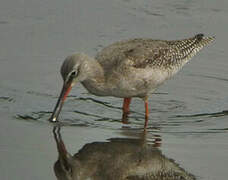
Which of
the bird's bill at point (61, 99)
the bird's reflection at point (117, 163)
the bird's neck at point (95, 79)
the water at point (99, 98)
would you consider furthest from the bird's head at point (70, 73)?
the bird's reflection at point (117, 163)

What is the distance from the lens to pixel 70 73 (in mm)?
9266

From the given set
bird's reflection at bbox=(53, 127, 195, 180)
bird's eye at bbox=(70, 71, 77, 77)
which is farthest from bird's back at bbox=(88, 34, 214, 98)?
bird's reflection at bbox=(53, 127, 195, 180)

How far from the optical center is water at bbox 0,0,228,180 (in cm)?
854

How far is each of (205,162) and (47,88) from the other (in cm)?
360

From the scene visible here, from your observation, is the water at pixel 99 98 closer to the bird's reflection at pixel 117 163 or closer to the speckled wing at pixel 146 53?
the bird's reflection at pixel 117 163

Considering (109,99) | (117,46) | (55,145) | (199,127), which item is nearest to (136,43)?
(117,46)

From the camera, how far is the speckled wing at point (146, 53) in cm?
1005

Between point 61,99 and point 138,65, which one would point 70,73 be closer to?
point 61,99

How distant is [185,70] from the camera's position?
11945 millimetres

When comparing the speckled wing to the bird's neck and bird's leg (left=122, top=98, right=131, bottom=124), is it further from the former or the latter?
bird's leg (left=122, top=98, right=131, bottom=124)

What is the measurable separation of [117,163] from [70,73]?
170 cm

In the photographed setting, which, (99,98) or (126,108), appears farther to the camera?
(99,98)

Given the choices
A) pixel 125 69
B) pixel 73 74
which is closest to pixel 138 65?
pixel 125 69

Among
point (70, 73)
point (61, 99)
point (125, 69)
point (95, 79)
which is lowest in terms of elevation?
point (61, 99)
